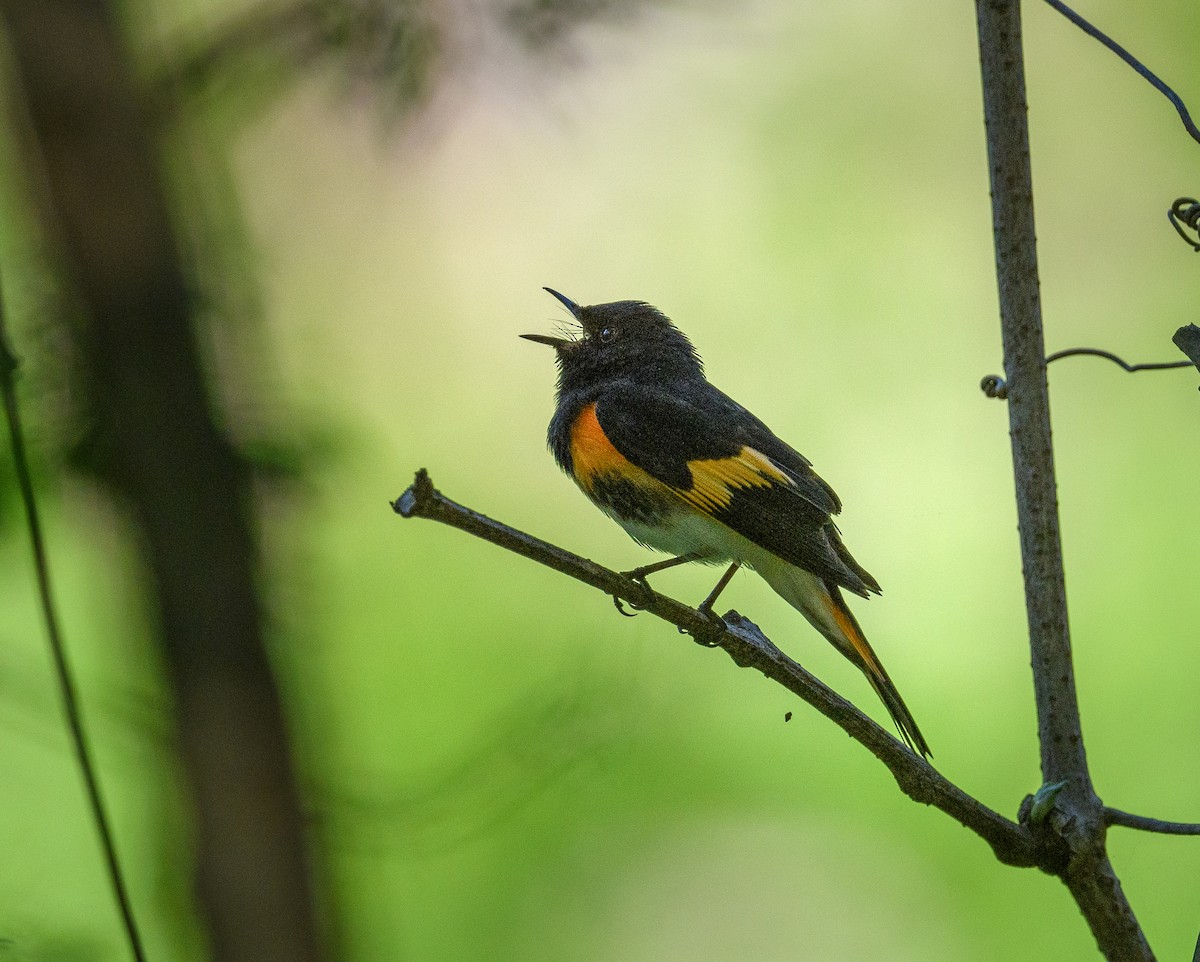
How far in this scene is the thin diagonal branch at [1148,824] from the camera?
1509 mm

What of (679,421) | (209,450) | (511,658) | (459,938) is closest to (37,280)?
(209,450)

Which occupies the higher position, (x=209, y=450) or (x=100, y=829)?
(x=209, y=450)

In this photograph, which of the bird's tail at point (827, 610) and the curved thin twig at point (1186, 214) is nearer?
the curved thin twig at point (1186, 214)

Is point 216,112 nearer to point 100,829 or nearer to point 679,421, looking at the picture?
point 679,421

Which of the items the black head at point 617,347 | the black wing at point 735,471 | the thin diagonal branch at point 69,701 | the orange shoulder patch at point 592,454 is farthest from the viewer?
Answer: the black head at point 617,347

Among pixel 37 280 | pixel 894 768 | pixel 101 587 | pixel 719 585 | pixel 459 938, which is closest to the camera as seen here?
pixel 894 768

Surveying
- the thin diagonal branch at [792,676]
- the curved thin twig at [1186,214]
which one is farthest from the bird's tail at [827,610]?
the curved thin twig at [1186,214]

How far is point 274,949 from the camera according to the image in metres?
1.08

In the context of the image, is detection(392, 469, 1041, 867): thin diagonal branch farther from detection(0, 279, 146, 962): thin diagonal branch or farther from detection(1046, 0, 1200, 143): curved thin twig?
detection(1046, 0, 1200, 143): curved thin twig

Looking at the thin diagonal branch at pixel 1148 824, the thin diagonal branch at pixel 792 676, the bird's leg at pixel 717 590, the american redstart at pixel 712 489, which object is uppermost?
the american redstart at pixel 712 489

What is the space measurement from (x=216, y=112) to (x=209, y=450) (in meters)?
0.91

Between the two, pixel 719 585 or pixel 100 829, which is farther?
pixel 719 585

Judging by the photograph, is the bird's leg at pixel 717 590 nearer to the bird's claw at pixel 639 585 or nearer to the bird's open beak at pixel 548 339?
the bird's claw at pixel 639 585

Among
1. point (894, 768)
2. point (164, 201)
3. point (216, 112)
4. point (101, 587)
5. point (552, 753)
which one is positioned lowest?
point (894, 768)
